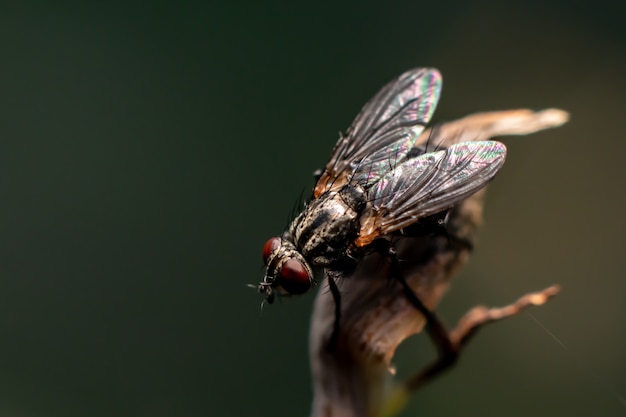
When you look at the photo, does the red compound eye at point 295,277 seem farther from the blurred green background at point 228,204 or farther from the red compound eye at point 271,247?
the blurred green background at point 228,204

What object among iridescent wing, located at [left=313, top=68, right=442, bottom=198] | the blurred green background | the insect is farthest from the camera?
the blurred green background

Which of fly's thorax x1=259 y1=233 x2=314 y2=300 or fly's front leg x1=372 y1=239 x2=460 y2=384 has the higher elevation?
fly's thorax x1=259 y1=233 x2=314 y2=300

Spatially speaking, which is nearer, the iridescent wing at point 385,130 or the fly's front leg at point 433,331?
the fly's front leg at point 433,331

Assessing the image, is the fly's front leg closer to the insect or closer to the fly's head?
the insect

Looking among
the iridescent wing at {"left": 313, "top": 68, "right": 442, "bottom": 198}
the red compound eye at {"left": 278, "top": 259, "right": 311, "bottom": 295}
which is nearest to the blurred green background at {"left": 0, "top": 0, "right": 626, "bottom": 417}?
the iridescent wing at {"left": 313, "top": 68, "right": 442, "bottom": 198}

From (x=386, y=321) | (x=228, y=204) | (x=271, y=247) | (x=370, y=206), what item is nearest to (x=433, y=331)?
(x=386, y=321)

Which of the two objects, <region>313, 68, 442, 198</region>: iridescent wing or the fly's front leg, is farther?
<region>313, 68, 442, 198</region>: iridescent wing

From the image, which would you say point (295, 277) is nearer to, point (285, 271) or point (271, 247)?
point (285, 271)

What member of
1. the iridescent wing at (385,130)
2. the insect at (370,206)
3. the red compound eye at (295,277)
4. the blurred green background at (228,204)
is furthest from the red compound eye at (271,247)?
the blurred green background at (228,204)
